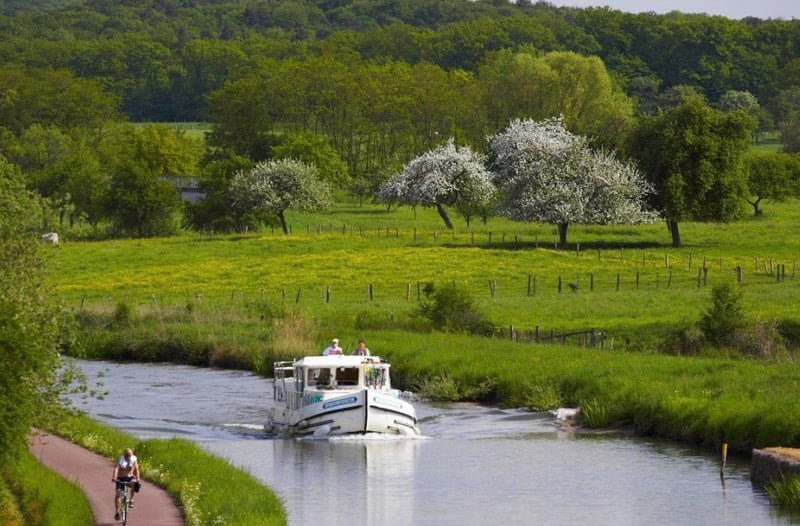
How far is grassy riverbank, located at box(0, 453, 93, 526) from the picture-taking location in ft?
100

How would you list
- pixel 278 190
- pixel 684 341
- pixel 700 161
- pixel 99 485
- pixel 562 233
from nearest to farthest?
1. pixel 99 485
2. pixel 684 341
3. pixel 700 161
4. pixel 562 233
5. pixel 278 190

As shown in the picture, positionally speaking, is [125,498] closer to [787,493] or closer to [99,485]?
[99,485]

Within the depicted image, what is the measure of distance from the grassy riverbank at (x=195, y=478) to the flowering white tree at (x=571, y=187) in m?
74.4

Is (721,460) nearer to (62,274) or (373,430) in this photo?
(373,430)

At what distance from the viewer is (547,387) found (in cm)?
5444

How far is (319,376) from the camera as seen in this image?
50.6m

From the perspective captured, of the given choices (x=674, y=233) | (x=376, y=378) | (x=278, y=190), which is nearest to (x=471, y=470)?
(x=376, y=378)

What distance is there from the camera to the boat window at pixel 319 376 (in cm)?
5038

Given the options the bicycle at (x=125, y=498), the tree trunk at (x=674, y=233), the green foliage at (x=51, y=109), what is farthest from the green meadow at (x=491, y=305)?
the green foliage at (x=51, y=109)

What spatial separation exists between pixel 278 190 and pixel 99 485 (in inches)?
3952

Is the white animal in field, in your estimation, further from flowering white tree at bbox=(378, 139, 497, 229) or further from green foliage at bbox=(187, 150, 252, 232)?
flowering white tree at bbox=(378, 139, 497, 229)

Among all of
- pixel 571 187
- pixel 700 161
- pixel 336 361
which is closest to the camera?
pixel 336 361

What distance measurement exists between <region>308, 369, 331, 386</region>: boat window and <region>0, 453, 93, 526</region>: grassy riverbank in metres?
15.2

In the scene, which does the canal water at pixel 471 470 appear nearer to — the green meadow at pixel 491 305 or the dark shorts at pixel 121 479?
the green meadow at pixel 491 305
